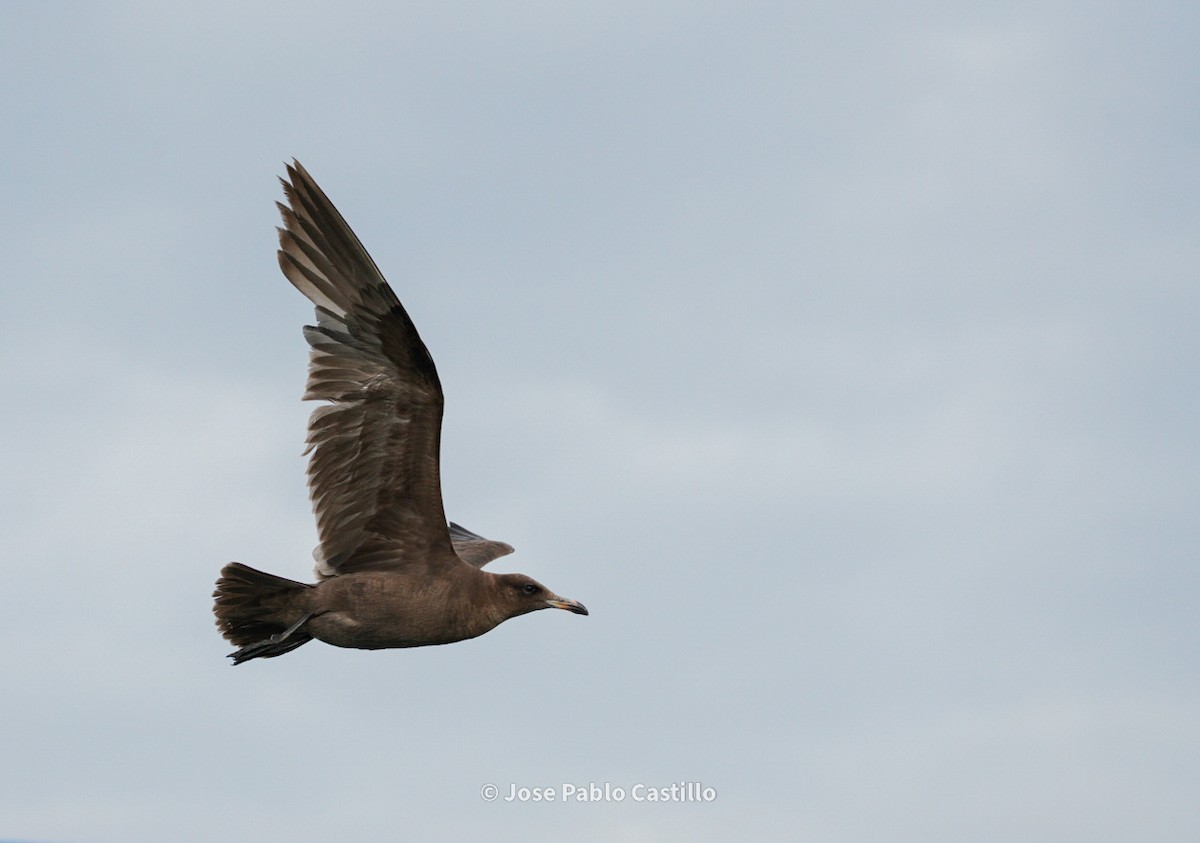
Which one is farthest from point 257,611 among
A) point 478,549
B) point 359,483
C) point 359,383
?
point 478,549

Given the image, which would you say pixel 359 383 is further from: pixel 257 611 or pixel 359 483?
pixel 257 611

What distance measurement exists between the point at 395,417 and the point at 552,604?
7.93ft

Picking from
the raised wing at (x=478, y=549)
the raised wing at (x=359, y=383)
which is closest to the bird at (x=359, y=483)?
the raised wing at (x=359, y=383)

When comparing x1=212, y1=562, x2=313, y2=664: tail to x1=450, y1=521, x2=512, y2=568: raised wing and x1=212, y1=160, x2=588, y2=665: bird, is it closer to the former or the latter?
x1=212, y1=160, x2=588, y2=665: bird

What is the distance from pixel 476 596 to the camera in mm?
15148

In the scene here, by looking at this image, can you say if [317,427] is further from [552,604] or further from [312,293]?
[552,604]

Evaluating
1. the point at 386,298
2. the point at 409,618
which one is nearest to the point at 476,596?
the point at 409,618

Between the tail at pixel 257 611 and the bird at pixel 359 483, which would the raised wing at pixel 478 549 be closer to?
the bird at pixel 359 483

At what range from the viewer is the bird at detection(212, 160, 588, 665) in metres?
14.6

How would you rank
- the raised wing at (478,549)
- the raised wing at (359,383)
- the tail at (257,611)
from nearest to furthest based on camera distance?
the raised wing at (359,383)
the tail at (257,611)
the raised wing at (478,549)

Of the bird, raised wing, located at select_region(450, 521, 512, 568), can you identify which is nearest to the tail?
the bird

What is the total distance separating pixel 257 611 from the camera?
1488cm

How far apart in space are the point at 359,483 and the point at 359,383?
90 centimetres

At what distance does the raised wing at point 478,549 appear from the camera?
1764 centimetres
